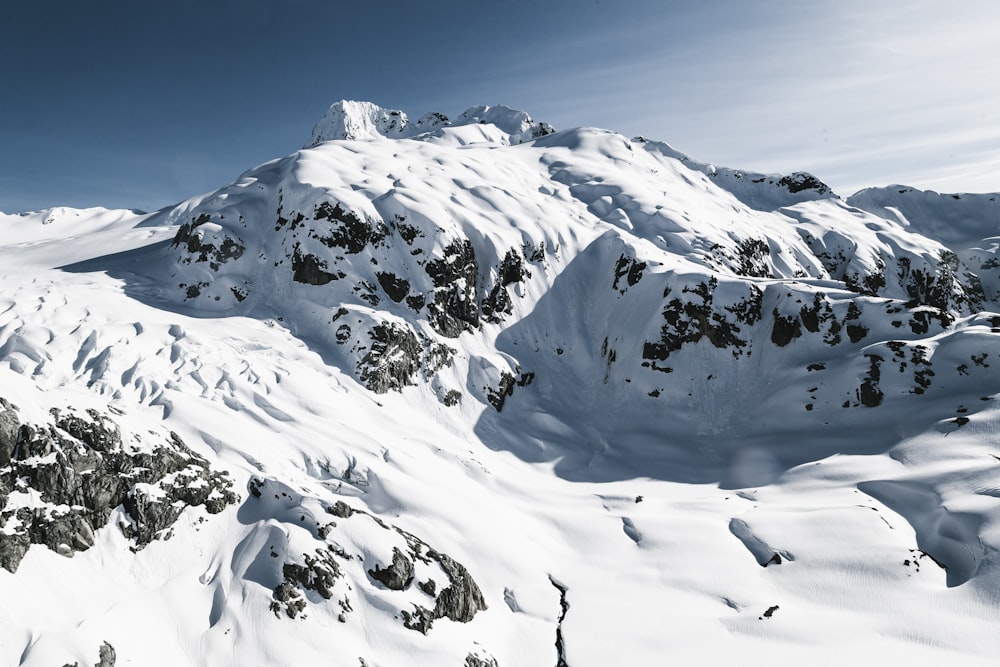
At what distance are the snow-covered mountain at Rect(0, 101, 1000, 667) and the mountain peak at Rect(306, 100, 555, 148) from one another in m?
71.5

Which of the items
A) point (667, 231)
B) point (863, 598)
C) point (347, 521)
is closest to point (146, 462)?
point (347, 521)

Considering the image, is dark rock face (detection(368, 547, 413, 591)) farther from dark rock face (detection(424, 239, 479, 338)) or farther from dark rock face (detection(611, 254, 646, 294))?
dark rock face (detection(611, 254, 646, 294))

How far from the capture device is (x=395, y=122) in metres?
177

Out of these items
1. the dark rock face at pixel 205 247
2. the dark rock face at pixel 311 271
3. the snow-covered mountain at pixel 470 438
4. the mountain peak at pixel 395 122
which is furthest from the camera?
the mountain peak at pixel 395 122

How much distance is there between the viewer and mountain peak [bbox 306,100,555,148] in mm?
146500

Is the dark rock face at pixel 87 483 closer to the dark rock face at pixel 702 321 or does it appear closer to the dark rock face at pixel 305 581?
the dark rock face at pixel 305 581

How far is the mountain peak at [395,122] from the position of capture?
146 metres

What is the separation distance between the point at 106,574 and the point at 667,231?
67.5 m

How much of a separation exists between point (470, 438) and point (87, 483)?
93.8 ft

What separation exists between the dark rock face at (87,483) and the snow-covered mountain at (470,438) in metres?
0.10

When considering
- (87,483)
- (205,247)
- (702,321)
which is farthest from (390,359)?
(702,321)

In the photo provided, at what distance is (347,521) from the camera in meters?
27.2

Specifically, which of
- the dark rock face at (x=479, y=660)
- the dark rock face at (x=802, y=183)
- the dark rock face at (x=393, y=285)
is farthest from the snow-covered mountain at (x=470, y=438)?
the dark rock face at (x=802, y=183)

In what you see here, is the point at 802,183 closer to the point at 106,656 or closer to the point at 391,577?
the point at 391,577
